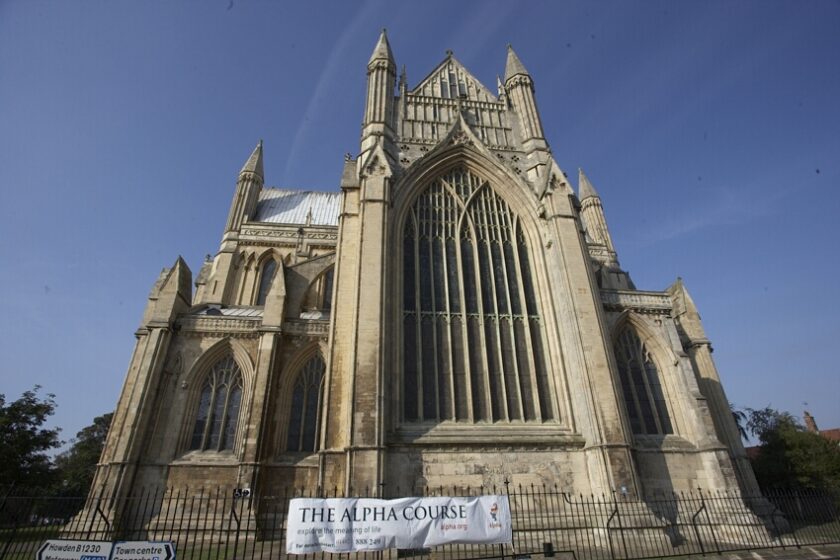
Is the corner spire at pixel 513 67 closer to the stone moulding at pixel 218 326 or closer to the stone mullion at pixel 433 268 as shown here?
the stone mullion at pixel 433 268

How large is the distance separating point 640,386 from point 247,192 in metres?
28.1

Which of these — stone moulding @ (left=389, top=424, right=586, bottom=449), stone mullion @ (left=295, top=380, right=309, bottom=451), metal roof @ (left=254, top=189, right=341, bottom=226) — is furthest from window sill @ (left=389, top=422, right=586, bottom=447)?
metal roof @ (left=254, top=189, right=341, bottom=226)

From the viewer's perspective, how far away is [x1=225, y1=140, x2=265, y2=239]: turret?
3070 cm

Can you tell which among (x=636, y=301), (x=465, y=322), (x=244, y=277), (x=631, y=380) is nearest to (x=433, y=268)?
(x=465, y=322)

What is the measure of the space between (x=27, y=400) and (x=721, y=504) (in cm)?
3270

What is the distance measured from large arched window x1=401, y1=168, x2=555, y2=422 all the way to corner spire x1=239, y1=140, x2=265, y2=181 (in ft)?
59.3

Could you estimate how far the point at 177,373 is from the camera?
1744cm

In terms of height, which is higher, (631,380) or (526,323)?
(526,323)

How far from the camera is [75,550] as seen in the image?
732 centimetres

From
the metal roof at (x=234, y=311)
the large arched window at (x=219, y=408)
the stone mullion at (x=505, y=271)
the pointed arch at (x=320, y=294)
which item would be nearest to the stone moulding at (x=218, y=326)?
the large arched window at (x=219, y=408)

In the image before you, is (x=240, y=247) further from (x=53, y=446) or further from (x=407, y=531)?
(x=407, y=531)

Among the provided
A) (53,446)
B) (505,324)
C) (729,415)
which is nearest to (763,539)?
(729,415)

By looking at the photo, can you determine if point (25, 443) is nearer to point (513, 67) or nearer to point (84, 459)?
point (84, 459)

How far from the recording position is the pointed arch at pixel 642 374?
58.0ft
